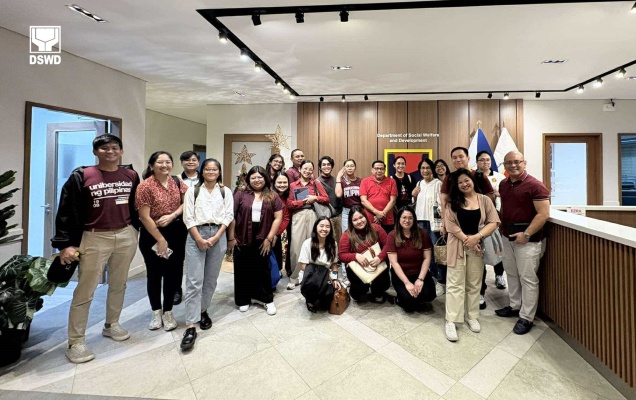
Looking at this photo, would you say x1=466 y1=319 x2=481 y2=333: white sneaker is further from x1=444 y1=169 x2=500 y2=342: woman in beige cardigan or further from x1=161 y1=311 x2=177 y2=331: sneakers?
x1=161 y1=311 x2=177 y2=331: sneakers

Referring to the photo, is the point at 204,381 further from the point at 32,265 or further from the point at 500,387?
the point at 500,387

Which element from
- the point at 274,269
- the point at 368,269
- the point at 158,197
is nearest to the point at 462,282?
the point at 368,269

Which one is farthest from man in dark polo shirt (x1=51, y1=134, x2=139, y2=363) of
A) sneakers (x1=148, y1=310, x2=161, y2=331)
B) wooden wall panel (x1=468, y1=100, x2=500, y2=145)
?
wooden wall panel (x1=468, y1=100, x2=500, y2=145)

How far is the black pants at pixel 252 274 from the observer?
2.86 metres

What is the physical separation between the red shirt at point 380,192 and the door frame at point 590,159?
3818 mm

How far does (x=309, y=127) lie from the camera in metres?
5.77

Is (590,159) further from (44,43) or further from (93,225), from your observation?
(44,43)

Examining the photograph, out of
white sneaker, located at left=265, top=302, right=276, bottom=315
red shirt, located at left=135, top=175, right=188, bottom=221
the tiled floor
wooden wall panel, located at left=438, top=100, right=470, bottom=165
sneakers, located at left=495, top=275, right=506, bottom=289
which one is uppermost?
wooden wall panel, located at left=438, top=100, right=470, bottom=165

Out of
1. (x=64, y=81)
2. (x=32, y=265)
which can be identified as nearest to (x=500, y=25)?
(x=32, y=265)

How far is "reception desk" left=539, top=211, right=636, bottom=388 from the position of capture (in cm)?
178

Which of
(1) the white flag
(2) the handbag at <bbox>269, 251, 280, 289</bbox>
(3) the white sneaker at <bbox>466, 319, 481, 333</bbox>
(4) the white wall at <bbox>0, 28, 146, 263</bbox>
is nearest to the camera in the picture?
(3) the white sneaker at <bbox>466, 319, 481, 333</bbox>

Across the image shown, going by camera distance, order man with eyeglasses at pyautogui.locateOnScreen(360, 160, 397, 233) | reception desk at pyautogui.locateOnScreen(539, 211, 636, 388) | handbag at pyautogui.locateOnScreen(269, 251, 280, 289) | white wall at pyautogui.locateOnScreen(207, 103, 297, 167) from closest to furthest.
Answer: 1. reception desk at pyautogui.locateOnScreen(539, 211, 636, 388)
2. handbag at pyautogui.locateOnScreen(269, 251, 280, 289)
3. man with eyeglasses at pyautogui.locateOnScreen(360, 160, 397, 233)
4. white wall at pyautogui.locateOnScreen(207, 103, 297, 167)

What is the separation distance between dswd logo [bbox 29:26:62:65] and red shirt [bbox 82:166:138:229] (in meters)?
1.79

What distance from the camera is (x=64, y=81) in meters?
3.30
